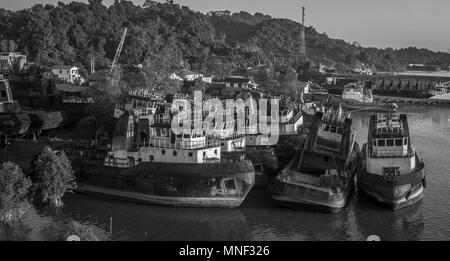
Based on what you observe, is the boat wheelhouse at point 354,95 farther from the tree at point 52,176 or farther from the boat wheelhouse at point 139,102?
the tree at point 52,176

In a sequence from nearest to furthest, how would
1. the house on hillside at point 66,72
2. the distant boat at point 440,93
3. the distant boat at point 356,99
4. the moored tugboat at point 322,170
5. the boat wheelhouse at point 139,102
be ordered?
the moored tugboat at point 322,170
the boat wheelhouse at point 139,102
the house on hillside at point 66,72
the distant boat at point 356,99
the distant boat at point 440,93

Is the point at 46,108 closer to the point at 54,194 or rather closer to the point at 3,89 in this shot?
the point at 3,89

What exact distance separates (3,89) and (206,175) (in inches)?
851

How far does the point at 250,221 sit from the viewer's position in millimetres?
24703

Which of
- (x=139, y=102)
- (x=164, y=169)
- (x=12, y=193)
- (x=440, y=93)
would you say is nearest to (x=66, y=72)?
(x=139, y=102)

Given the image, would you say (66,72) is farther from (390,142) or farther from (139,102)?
(390,142)

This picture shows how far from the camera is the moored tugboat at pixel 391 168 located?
26.0m

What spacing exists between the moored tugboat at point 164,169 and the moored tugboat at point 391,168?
5716mm

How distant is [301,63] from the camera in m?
133

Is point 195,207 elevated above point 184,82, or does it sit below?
below

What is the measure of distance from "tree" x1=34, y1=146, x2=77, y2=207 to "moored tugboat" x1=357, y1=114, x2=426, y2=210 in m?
13.7

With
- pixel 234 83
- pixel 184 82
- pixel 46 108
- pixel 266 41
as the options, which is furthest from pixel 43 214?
pixel 266 41

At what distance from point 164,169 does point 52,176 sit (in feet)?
15.8

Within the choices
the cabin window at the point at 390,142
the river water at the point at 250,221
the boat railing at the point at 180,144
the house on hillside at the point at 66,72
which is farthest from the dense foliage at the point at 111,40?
the cabin window at the point at 390,142
